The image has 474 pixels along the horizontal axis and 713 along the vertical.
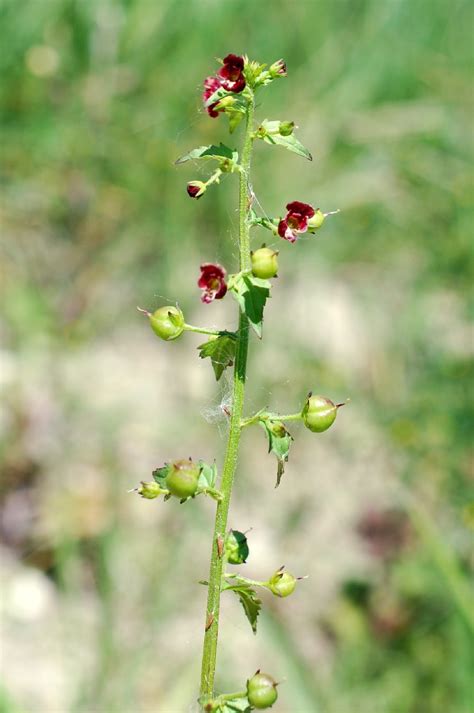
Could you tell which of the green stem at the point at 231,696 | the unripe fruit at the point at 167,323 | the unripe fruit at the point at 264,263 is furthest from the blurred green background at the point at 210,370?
the unripe fruit at the point at 264,263

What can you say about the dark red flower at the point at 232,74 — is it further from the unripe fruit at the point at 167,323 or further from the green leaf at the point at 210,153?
the unripe fruit at the point at 167,323

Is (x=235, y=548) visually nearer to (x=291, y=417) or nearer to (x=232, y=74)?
(x=291, y=417)

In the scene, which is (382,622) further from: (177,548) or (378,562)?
(177,548)

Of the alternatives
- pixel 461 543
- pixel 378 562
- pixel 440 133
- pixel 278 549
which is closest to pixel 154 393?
pixel 278 549

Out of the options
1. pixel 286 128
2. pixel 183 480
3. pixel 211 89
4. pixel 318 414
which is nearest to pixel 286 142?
pixel 286 128

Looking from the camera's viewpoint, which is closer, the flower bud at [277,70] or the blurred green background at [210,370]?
the flower bud at [277,70]

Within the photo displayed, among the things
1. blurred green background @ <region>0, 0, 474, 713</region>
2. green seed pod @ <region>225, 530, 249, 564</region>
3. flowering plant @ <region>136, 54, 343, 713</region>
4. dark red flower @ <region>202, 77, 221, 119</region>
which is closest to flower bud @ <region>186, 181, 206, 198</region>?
flowering plant @ <region>136, 54, 343, 713</region>

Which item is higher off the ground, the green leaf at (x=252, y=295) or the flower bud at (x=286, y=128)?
the flower bud at (x=286, y=128)

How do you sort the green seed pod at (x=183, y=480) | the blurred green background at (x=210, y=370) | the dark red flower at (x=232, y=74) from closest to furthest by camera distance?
the green seed pod at (x=183, y=480), the dark red flower at (x=232, y=74), the blurred green background at (x=210, y=370)
